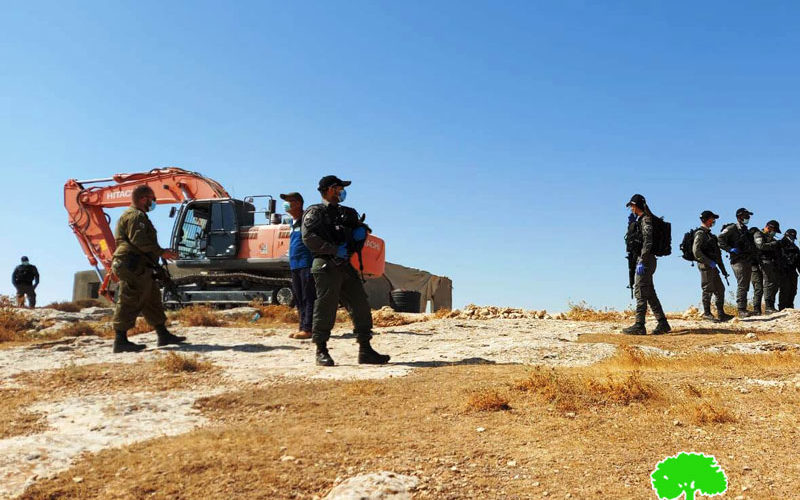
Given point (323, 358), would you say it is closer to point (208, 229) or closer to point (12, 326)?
point (12, 326)

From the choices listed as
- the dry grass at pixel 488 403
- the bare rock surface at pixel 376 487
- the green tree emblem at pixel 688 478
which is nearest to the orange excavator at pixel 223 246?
the dry grass at pixel 488 403

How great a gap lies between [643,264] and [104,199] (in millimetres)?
15604

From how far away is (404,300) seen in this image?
1923 centimetres

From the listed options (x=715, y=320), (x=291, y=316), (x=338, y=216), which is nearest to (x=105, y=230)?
(x=291, y=316)

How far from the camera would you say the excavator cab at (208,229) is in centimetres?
1656

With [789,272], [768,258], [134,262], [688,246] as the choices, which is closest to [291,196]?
[134,262]

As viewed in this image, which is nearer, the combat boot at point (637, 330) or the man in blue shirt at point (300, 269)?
the man in blue shirt at point (300, 269)

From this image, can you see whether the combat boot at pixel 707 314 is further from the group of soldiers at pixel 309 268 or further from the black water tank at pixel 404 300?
the black water tank at pixel 404 300

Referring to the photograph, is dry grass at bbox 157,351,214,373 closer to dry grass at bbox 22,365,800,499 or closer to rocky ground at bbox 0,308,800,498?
rocky ground at bbox 0,308,800,498

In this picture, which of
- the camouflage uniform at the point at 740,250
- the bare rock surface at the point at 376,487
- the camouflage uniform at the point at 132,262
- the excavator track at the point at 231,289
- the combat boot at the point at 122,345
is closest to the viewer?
the bare rock surface at the point at 376,487

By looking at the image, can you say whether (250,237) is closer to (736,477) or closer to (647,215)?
(647,215)

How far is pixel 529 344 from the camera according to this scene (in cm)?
813

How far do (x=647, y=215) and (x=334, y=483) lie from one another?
758 cm

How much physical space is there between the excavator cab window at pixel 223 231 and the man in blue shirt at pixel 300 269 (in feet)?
25.8
